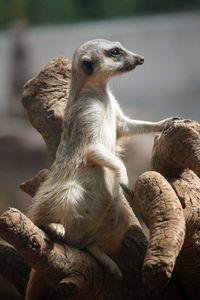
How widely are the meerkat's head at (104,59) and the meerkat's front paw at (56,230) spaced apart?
0.65 metres

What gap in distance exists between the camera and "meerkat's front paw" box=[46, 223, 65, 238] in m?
1.90

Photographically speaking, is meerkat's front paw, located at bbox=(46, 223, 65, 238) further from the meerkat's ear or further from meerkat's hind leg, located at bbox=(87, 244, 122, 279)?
the meerkat's ear

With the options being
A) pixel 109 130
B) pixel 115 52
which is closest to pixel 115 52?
pixel 115 52

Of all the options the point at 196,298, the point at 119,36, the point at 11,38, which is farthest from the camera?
the point at 11,38

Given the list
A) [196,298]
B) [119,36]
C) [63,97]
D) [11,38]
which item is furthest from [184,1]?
[196,298]

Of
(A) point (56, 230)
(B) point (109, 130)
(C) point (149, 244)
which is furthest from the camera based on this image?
(B) point (109, 130)

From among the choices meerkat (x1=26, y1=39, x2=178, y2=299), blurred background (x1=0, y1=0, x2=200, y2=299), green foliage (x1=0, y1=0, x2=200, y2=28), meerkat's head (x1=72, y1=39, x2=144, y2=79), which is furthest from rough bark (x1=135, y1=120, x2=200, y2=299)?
green foliage (x1=0, y1=0, x2=200, y2=28)

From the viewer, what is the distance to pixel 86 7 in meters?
4.91

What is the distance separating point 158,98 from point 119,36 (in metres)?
0.68

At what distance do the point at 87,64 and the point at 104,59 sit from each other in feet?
0.25

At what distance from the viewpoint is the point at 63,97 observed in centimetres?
266

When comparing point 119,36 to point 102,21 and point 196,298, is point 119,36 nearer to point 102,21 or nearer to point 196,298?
point 102,21

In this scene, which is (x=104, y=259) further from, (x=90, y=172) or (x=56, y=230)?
(x=90, y=172)

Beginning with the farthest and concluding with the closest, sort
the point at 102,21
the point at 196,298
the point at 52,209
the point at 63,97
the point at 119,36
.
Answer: the point at 102,21 < the point at 119,36 < the point at 63,97 < the point at 196,298 < the point at 52,209
